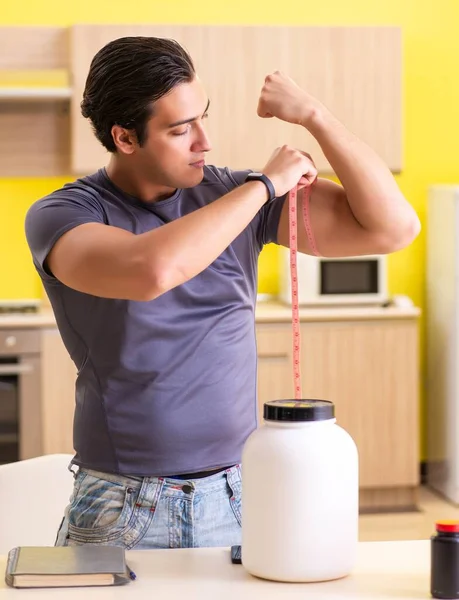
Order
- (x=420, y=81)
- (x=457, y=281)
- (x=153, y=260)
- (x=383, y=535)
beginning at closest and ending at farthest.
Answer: (x=153, y=260) → (x=383, y=535) → (x=457, y=281) → (x=420, y=81)

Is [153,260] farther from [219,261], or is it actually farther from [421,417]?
[421,417]

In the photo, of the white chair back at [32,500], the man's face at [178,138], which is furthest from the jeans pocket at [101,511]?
the man's face at [178,138]

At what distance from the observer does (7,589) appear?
152 cm

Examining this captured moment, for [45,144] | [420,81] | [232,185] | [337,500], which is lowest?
[337,500]

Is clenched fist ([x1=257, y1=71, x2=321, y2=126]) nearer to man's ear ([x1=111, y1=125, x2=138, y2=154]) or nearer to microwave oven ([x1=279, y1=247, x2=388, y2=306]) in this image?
man's ear ([x1=111, y1=125, x2=138, y2=154])

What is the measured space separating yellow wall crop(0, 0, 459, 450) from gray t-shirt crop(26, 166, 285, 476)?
3.28m

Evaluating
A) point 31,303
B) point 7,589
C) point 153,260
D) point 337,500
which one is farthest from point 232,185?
point 31,303

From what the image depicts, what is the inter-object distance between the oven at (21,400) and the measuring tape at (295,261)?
2623mm

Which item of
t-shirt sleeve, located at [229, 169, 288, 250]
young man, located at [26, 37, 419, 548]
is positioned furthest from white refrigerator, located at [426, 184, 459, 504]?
young man, located at [26, 37, 419, 548]

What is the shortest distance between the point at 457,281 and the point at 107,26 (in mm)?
1897

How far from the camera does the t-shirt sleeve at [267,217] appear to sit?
2.03 m

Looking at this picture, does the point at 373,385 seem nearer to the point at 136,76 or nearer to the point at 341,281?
the point at 341,281

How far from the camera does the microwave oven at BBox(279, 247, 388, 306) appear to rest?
4.89 m

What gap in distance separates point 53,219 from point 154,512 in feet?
1.70
